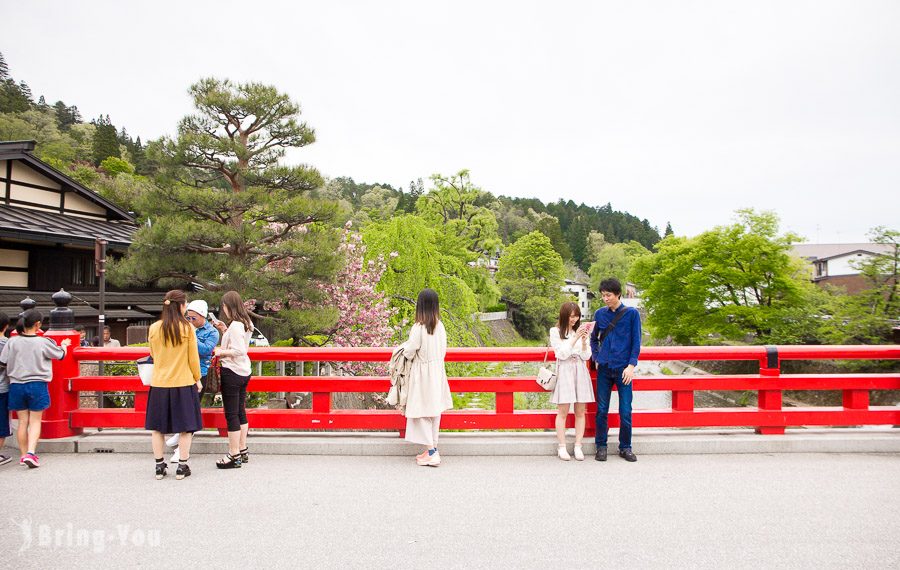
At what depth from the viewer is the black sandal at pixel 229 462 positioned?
16.5ft

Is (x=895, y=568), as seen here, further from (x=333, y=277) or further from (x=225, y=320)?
(x=333, y=277)

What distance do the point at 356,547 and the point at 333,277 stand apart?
34.0ft

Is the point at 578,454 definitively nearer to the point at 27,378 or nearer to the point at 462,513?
the point at 462,513

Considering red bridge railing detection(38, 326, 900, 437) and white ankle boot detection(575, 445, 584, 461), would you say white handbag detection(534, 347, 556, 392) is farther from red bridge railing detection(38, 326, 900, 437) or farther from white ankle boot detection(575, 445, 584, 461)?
white ankle boot detection(575, 445, 584, 461)

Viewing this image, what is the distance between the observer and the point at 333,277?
43.9ft

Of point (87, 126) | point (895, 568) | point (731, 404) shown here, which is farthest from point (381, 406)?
point (87, 126)

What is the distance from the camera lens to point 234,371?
5039mm

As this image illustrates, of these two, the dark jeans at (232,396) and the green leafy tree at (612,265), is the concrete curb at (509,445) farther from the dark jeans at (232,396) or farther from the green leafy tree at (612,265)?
the green leafy tree at (612,265)

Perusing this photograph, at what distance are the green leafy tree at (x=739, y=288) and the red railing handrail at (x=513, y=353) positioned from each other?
84.5 ft

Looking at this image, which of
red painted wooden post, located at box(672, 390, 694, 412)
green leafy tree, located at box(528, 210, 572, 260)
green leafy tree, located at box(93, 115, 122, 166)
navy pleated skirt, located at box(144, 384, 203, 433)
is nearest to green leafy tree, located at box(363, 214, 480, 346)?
red painted wooden post, located at box(672, 390, 694, 412)

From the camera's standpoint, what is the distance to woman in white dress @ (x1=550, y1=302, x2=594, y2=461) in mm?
5207

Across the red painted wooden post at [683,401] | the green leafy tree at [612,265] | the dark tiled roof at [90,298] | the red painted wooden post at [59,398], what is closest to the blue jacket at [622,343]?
the red painted wooden post at [683,401]

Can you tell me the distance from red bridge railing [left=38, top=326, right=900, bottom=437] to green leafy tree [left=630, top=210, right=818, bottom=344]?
2572 centimetres

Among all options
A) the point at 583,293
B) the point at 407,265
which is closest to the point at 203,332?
the point at 407,265
